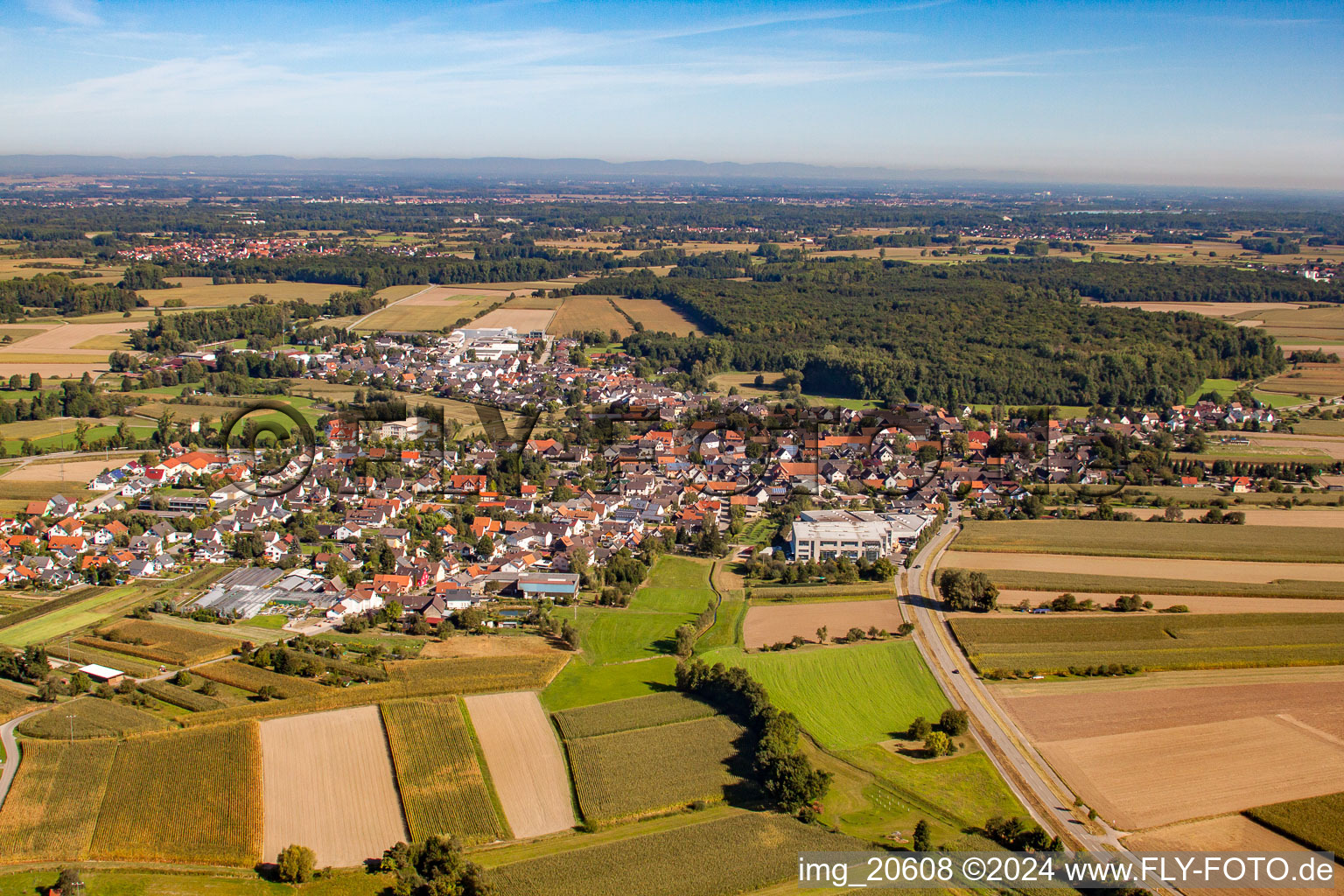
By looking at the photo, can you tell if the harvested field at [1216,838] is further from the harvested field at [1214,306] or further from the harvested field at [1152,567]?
the harvested field at [1214,306]

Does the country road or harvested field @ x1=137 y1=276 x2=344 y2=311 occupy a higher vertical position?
harvested field @ x1=137 y1=276 x2=344 y2=311

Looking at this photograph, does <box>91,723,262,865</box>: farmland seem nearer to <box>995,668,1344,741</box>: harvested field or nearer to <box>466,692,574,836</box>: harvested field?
<box>466,692,574,836</box>: harvested field

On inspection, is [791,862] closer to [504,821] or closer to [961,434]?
[504,821]

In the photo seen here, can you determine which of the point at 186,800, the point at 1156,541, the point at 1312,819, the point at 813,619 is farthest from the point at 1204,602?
the point at 186,800

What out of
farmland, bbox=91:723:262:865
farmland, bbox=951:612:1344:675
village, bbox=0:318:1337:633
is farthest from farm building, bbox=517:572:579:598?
farmland, bbox=951:612:1344:675

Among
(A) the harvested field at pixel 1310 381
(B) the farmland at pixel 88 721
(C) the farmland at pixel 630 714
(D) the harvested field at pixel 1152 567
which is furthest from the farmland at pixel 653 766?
(A) the harvested field at pixel 1310 381

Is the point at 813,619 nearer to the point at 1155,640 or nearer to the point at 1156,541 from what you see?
the point at 1155,640
